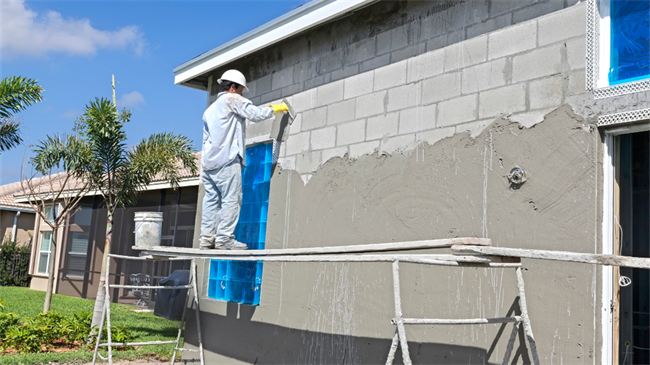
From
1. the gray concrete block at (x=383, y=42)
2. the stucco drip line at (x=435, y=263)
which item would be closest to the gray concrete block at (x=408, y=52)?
the gray concrete block at (x=383, y=42)

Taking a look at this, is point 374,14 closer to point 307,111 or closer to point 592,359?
point 307,111

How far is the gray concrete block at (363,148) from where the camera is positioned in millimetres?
5742

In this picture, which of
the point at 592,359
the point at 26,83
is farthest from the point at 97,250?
the point at 592,359

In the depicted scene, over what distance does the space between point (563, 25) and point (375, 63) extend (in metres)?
2.06

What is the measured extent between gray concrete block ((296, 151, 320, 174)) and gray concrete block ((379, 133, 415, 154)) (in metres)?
1.02

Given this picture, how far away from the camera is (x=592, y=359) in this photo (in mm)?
3789

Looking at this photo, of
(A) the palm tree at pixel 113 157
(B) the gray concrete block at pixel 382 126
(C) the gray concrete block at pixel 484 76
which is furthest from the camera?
(A) the palm tree at pixel 113 157

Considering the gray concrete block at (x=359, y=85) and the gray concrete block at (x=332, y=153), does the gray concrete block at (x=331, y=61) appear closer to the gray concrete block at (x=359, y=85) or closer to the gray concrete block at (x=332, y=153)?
the gray concrete block at (x=359, y=85)

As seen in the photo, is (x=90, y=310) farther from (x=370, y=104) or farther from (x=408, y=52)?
(x=408, y=52)

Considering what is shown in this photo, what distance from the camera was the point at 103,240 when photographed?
20094 millimetres

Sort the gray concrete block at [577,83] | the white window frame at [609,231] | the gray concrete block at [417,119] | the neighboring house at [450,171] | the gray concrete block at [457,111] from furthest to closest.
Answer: the gray concrete block at [417,119], the gray concrete block at [457,111], the gray concrete block at [577,83], the neighboring house at [450,171], the white window frame at [609,231]

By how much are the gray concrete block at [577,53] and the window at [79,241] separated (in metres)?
19.5

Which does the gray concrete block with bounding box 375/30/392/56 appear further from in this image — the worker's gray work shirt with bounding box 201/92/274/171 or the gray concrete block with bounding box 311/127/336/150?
the worker's gray work shirt with bounding box 201/92/274/171

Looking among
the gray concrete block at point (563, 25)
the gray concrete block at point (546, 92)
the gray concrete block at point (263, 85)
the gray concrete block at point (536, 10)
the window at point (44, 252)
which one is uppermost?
the gray concrete block at point (263, 85)
